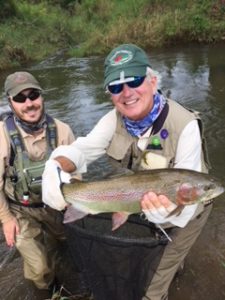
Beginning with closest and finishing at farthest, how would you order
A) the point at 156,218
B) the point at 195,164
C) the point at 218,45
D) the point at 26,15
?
the point at 156,218
the point at 195,164
the point at 218,45
the point at 26,15

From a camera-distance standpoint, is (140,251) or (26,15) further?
(26,15)

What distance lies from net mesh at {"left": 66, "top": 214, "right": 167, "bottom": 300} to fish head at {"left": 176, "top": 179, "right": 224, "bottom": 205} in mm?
298

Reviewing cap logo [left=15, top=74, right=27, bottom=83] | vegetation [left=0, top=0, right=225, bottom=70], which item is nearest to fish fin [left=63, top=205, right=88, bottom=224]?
cap logo [left=15, top=74, right=27, bottom=83]

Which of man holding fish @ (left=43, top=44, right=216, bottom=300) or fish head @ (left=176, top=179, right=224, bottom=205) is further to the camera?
man holding fish @ (left=43, top=44, right=216, bottom=300)

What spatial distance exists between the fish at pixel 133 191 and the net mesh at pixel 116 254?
145 millimetres

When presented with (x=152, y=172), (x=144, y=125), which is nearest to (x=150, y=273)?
(x=152, y=172)

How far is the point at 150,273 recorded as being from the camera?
9.70ft

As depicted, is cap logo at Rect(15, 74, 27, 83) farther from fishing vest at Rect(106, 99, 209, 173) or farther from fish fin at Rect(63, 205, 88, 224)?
fish fin at Rect(63, 205, 88, 224)

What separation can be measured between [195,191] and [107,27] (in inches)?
690

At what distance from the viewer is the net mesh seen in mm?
2717

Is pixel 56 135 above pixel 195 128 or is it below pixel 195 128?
below

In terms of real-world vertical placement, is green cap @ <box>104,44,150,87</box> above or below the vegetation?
above

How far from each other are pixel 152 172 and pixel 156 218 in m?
0.28

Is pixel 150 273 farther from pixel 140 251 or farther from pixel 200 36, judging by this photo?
pixel 200 36
